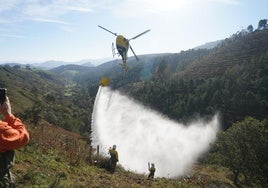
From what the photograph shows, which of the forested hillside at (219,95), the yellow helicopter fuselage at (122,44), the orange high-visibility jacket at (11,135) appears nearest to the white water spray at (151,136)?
the forested hillside at (219,95)

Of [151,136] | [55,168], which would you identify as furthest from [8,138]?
[151,136]

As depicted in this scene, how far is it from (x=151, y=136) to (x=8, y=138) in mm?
104035

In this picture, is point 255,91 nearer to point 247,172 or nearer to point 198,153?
point 198,153

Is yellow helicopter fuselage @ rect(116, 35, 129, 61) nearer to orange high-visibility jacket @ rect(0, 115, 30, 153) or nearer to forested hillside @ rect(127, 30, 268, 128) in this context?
orange high-visibility jacket @ rect(0, 115, 30, 153)

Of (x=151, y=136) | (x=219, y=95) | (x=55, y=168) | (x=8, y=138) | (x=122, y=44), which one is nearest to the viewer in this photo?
(x=8, y=138)

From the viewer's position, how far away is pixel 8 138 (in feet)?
17.3

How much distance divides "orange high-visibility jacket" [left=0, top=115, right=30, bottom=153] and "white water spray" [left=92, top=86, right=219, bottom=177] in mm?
63887

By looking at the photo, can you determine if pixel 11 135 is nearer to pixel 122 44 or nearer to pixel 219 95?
pixel 122 44

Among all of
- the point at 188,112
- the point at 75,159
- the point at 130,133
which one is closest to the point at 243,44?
the point at 188,112

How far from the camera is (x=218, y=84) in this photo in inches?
5098

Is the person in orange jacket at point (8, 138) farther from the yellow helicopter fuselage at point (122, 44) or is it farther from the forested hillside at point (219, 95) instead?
the forested hillside at point (219, 95)

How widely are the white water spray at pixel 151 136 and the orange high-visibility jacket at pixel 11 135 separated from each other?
63.9 meters

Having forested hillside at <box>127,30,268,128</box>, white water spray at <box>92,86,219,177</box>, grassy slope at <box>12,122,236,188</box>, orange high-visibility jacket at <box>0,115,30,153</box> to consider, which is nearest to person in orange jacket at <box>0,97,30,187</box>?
orange high-visibility jacket at <box>0,115,30,153</box>

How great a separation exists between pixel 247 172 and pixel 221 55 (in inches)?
6489
